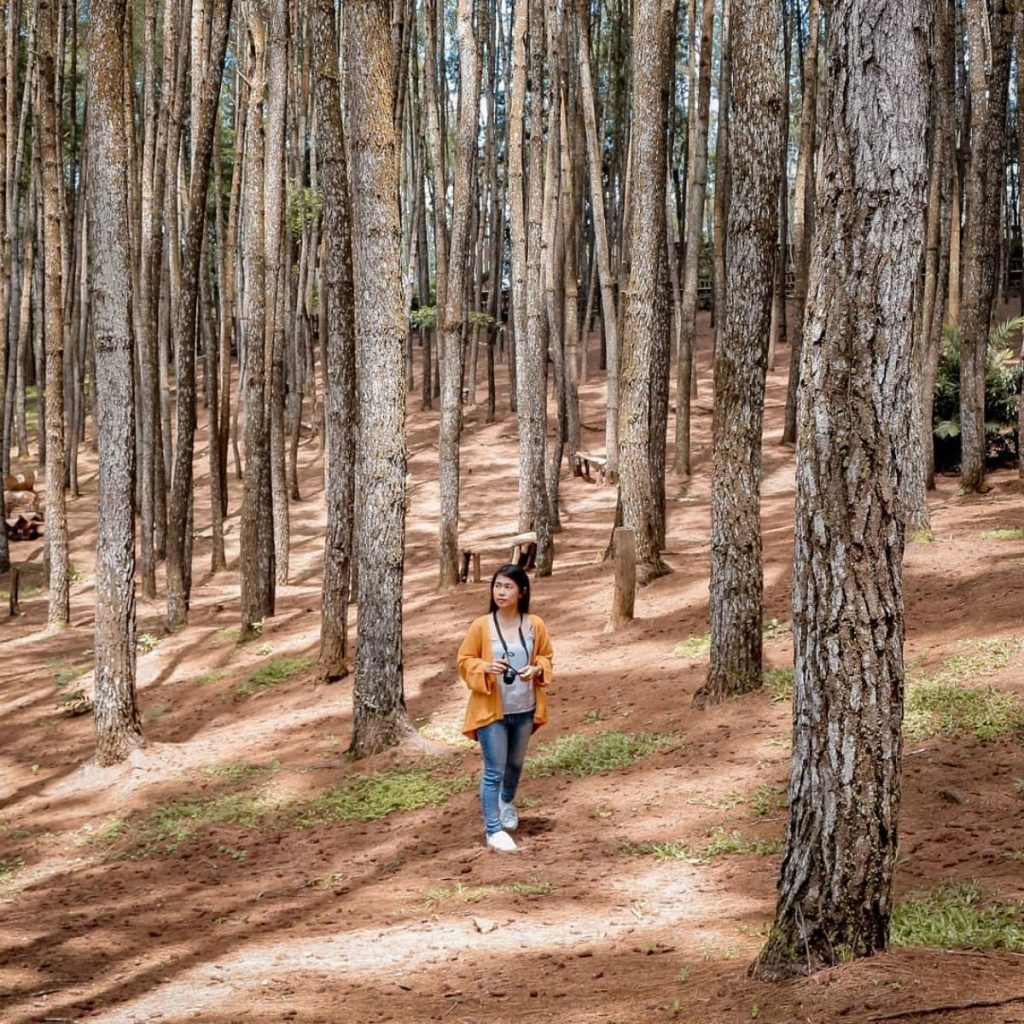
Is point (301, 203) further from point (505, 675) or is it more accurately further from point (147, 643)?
point (505, 675)

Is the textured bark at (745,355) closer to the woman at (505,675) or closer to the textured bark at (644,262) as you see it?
the woman at (505,675)

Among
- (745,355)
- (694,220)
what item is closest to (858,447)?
(745,355)

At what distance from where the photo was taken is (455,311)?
41.4 feet

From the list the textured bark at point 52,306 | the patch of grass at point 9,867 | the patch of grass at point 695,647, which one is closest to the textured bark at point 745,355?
the patch of grass at point 695,647

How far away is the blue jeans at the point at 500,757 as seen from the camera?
19.1 feet

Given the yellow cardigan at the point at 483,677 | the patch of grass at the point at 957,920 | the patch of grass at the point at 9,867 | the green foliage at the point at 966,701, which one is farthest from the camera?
the patch of grass at the point at 9,867

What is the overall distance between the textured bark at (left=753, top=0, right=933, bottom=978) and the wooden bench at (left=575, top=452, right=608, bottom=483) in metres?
15.7

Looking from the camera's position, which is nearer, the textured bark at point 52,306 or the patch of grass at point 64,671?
the patch of grass at point 64,671

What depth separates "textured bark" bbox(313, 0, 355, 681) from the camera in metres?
9.02

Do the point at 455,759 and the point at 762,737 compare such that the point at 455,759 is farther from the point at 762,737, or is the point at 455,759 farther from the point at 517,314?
the point at 517,314

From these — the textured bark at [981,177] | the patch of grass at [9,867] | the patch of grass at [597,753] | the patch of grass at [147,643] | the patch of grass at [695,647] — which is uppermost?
the textured bark at [981,177]

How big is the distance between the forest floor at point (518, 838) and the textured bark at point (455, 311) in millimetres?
1153

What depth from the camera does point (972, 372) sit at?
12.6m

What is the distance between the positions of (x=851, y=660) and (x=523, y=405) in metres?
9.99
